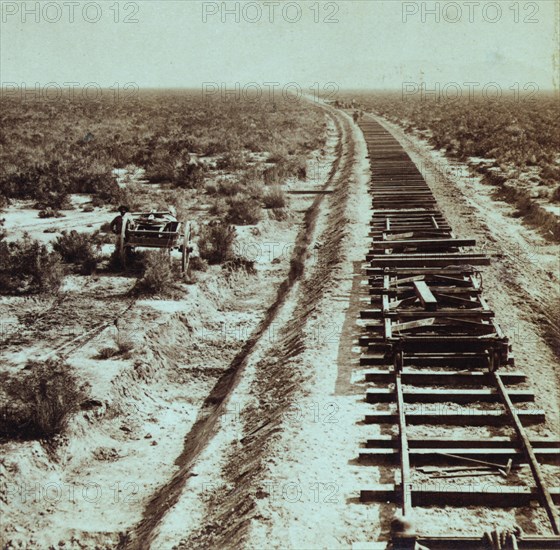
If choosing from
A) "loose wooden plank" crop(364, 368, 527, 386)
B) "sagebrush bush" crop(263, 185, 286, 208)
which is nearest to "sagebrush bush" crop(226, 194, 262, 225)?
"sagebrush bush" crop(263, 185, 286, 208)

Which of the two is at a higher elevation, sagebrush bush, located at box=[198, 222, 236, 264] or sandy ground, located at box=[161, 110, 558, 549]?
sagebrush bush, located at box=[198, 222, 236, 264]

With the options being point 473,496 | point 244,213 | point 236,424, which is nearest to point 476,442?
point 473,496

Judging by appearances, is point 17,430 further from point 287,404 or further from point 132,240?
point 132,240

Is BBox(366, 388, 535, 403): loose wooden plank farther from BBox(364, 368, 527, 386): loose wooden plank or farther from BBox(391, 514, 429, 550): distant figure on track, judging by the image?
BBox(391, 514, 429, 550): distant figure on track

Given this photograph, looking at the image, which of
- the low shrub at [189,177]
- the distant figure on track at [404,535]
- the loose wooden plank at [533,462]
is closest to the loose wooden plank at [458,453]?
the loose wooden plank at [533,462]

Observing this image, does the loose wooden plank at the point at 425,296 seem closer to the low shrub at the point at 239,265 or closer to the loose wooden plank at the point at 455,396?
the loose wooden plank at the point at 455,396

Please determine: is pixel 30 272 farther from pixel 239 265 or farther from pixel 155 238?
pixel 239 265

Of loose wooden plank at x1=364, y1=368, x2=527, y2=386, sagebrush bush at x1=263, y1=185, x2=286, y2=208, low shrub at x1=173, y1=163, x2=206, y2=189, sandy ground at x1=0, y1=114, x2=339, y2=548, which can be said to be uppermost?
low shrub at x1=173, y1=163, x2=206, y2=189
